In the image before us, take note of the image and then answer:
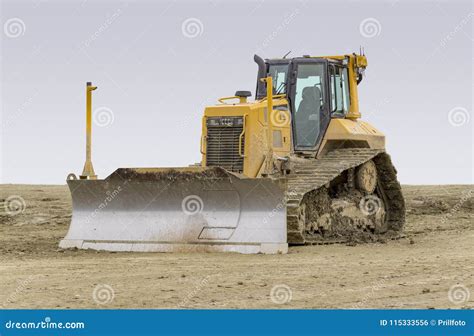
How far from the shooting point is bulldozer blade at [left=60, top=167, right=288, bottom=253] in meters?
13.4

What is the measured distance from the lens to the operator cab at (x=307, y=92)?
628 inches

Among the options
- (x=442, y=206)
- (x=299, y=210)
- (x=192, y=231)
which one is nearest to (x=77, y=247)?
(x=192, y=231)

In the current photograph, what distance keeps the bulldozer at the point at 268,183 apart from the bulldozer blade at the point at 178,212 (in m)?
0.01

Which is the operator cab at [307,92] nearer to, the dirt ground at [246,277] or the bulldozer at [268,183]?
the bulldozer at [268,183]

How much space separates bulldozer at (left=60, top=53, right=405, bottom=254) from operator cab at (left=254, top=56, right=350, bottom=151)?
2cm

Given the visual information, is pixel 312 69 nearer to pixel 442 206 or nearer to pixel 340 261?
pixel 340 261

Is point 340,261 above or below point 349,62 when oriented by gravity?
below

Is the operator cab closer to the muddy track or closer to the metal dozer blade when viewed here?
the muddy track

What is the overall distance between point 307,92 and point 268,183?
10.4 feet

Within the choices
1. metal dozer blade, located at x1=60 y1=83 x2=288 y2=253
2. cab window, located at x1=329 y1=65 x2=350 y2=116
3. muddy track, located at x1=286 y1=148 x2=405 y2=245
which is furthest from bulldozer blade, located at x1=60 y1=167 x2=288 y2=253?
cab window, located at x1=329 y1=65 x2=350 y2=116

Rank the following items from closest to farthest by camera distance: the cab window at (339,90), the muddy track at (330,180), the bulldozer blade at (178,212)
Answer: the bulldozer blade at (178,212), the muddy track at (330,180), the cab window at (339,90)

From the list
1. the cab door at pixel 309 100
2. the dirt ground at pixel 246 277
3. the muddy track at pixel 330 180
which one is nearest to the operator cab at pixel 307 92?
the cab door at pixel 309 100

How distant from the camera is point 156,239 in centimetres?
1394

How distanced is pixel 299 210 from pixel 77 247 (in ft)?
10.9
